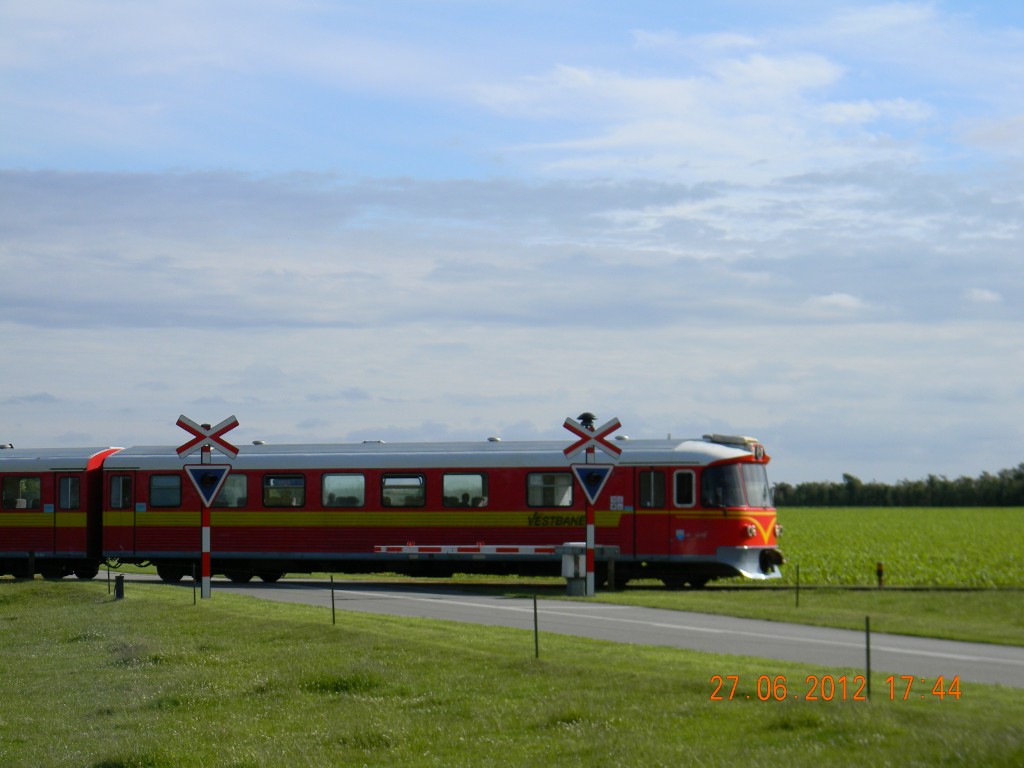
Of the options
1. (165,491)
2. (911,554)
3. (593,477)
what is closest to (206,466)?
(593,477)

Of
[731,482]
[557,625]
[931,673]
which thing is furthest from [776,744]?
[731,482]

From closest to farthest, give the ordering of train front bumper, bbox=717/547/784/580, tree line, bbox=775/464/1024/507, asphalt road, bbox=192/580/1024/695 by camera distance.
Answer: asphalt road, bbox=192/580/1024/695 → train front bumper, bbox=717/547/784/580 → tree line, bbox=775/464/1024/507

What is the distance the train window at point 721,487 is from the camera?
30.5m

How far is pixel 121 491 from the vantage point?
116 feet

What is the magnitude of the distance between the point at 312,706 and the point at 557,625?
22.4ft

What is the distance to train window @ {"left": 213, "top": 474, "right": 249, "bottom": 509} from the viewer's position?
112 feet

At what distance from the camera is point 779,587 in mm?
30828

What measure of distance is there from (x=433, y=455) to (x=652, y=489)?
5.26 meters

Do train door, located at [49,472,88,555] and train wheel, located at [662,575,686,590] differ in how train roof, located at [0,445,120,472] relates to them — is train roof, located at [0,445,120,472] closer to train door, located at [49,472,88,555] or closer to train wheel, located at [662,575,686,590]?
train door, located at [49,472,88,555]

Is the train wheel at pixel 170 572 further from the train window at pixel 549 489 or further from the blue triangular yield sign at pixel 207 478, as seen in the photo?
the blue triangular yield sign at pixel 207 478

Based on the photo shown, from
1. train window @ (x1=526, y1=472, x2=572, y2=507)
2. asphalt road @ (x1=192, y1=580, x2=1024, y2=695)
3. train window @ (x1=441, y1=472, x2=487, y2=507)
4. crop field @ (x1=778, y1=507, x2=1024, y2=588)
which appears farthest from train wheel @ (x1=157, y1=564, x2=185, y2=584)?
crop field @ (x1=778, y1=507, x2=1024, y2=588)

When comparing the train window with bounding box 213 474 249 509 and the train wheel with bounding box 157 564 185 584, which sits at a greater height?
the train window with bounding box 213 474 249 509

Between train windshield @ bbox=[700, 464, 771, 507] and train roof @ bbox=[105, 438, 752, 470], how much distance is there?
0.27 m

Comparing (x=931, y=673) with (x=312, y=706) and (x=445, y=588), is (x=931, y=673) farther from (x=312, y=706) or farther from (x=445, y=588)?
(x=445, y=588)
